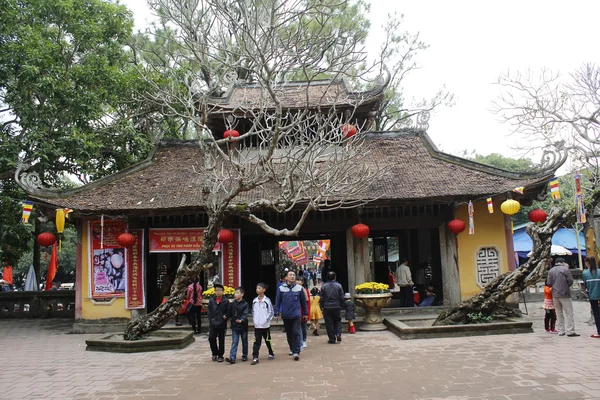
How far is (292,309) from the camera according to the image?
24.4 feet

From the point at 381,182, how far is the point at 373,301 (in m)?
3.11

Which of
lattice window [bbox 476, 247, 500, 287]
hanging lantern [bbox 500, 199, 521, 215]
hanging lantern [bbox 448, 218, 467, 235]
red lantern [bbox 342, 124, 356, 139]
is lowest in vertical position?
lattice window [bbox 476, 247, 500, 287]

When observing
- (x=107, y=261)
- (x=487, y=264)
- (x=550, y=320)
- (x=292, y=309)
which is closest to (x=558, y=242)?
(x=487, y=264)

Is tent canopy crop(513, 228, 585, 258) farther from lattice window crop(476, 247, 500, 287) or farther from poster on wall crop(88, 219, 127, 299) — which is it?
poster on wall crop(88, 219, 127, 299)

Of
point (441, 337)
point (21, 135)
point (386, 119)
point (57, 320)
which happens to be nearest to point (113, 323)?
point (57, 320)

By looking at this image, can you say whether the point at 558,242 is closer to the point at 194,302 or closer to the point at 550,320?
the point at 550,320

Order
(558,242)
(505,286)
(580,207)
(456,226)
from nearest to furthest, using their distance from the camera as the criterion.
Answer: (580,207) < (505,286) < (456,226) < (558,242)

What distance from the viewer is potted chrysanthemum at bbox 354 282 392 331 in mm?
9867

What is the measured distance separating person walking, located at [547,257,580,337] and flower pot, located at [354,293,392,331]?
3154mm

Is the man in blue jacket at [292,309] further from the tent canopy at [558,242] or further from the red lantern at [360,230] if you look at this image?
the tent canopy at [558,242]

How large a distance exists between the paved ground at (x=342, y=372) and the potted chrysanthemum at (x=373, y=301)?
107cm

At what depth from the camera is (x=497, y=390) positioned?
5.22 metres

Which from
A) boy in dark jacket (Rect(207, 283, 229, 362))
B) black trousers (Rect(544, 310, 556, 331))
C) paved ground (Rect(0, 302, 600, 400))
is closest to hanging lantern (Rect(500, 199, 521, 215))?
black trousers (Rect(544, 310, 556, 331))

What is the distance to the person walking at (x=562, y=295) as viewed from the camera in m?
8.09
